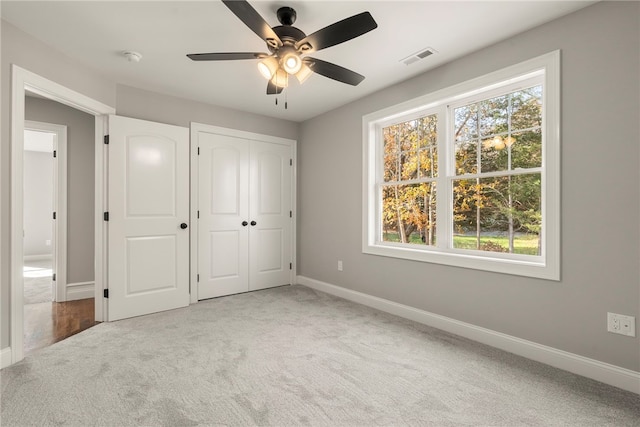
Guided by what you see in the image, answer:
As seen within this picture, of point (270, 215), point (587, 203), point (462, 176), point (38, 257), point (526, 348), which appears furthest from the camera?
point (38, 257)

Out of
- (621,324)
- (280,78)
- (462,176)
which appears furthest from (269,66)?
(621,324)

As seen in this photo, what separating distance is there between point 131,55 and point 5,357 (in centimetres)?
253

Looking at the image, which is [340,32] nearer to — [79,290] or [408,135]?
[408,135]

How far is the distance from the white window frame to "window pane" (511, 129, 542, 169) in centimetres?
12

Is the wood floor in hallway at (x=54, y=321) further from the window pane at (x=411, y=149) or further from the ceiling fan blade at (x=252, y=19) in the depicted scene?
the window pane at (x=411, y=149)

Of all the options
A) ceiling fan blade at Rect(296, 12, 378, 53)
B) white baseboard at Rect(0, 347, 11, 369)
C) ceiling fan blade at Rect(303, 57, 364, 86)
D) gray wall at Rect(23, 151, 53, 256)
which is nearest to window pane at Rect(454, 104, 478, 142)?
ceiling fan blade at Rect(303, 57, 364, 86)

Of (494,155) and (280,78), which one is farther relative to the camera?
(494,155)

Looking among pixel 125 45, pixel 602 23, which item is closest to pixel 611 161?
pixel 602 23

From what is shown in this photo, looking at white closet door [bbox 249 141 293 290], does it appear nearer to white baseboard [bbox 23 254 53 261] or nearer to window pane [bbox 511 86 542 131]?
window pane [bbox 511 86 542 131]

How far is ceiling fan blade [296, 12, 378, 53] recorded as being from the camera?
65.7 inches

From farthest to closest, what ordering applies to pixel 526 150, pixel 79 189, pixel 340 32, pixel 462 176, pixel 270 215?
pixel 270 215
pixel 79 189
pixel 462 176
pixel 526 150
pixel 340 32

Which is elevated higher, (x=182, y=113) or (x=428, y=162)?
(x=182, y=113)

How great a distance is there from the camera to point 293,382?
204 centimetres

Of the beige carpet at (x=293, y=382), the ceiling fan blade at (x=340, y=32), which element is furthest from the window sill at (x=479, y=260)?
the ceiling fan blade at (x=340, y=32)
